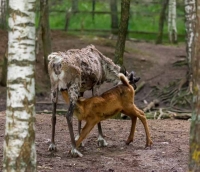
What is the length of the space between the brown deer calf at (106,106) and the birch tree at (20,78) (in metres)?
2.43

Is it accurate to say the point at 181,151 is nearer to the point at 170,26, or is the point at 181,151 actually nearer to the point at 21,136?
the point at 21,136

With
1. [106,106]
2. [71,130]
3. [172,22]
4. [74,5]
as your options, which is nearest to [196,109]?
[71,130]

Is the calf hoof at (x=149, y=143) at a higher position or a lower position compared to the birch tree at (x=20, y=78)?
lower

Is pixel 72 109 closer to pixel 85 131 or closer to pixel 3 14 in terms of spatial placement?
pixel 85 131

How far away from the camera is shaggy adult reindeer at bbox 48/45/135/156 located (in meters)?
7.73

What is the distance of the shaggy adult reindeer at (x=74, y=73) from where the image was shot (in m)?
7.73

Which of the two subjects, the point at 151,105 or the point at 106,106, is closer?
the point at 106,106

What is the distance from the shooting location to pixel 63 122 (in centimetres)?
1072

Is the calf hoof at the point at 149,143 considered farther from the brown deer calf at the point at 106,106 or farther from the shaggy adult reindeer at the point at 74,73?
the shaggy adult reindeer at the point at 74,73

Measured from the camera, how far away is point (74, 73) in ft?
25.5

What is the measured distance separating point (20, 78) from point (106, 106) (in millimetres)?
2938

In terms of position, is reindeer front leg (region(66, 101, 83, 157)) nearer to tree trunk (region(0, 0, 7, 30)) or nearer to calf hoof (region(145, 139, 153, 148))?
calf hoof (region(145, 139, 153, 148))

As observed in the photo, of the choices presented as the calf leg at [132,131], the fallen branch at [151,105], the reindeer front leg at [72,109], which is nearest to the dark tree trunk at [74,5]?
the fallen branch at [151,105]

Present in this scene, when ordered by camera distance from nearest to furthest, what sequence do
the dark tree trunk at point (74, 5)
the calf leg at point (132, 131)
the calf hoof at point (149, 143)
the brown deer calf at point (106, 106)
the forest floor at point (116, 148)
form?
the forest floor at point (116, 148), the brown deer calf at point (106, 106), the calf hoof at point (149, 143), the calf leg at point (132, 131), the dark tree trunk at point (74, 5)
